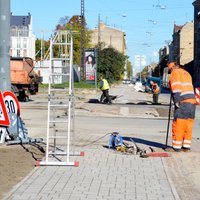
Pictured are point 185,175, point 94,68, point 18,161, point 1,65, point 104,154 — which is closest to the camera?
point 185,175

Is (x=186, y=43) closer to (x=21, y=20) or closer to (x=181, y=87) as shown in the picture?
(x=21, y=20)

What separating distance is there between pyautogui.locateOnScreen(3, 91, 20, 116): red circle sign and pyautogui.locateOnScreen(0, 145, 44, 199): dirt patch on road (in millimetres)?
983

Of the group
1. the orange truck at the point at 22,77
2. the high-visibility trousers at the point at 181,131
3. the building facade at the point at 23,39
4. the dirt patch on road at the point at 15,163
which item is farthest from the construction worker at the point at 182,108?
the building facade at the point at 23,39

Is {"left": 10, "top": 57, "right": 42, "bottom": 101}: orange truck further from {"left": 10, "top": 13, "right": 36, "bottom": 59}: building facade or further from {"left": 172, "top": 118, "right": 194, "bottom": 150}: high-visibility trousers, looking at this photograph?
{"left": 10, "top": 13, "right": 36, "bottom": 59}: building facade

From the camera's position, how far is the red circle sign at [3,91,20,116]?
41.0 ft

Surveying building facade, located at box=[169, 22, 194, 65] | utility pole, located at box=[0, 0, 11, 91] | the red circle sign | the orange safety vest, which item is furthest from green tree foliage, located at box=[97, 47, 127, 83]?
the orange safety vest

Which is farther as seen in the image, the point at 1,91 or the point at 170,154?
the point at 1,91

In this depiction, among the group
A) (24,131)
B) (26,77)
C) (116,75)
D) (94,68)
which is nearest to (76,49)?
(116,75)

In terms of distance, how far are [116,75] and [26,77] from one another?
55659 mm

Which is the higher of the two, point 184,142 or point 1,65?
point 1,65

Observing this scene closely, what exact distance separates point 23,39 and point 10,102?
107214 mm

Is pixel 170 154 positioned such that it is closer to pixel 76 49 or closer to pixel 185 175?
pixel 185 175

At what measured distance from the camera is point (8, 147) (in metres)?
11.9

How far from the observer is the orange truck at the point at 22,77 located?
32.5 meters
